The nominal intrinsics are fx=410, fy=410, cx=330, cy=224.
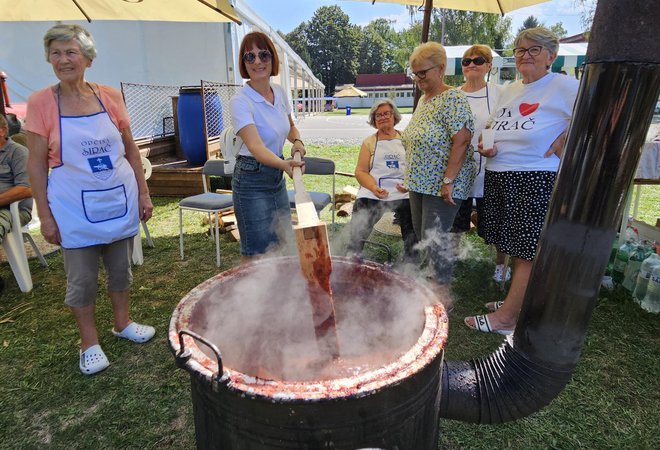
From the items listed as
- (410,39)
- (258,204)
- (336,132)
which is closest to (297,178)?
(258,204)

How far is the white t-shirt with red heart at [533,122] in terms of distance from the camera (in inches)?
101

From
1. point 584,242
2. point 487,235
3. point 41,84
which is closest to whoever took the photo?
point 584,242

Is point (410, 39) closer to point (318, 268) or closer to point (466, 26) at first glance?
point (466, 26)

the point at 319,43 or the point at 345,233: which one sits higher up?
the point at 319,43

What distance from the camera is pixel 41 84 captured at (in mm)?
10336

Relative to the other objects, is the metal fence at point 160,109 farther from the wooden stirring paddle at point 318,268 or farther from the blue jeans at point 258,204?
the wooden stirring paddle at point 318,268

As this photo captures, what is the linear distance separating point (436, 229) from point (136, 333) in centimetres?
231

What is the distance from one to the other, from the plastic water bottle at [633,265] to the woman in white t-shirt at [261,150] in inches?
115

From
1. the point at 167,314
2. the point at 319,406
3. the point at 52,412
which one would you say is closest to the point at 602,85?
the point at 319,406

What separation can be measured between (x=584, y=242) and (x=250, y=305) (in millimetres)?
1345

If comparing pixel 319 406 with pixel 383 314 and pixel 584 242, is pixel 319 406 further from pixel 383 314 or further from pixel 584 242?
pixel 584 242

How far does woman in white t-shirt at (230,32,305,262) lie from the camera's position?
8.08 feet

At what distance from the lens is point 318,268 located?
159 cm

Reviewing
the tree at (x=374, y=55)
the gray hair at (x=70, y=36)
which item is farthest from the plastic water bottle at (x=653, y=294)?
the tree at (x=374, y=55)
